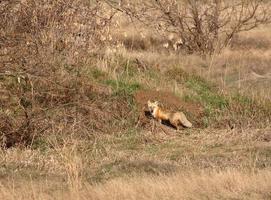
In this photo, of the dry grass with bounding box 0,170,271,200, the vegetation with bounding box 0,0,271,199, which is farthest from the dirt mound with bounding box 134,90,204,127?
the dry grass with bounding box 0,170,271,200

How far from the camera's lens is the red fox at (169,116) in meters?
10.6

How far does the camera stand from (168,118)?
10.6 metres

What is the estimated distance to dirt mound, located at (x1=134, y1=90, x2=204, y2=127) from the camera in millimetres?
11031

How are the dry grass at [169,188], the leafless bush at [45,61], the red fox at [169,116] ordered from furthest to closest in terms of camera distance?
the red fox at [169,116]
the leafless bush at [45,61]
the dry grass at [169,188]

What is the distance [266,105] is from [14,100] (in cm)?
424

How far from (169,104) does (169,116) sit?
0.88m

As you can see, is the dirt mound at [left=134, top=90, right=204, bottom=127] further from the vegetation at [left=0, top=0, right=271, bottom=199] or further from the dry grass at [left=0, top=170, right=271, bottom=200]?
the dry grass at [left=0, top=170, right=271, bottom=200]

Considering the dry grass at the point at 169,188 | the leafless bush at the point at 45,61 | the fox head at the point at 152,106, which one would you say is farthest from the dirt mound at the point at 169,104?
the dry grass at the point at 169,188

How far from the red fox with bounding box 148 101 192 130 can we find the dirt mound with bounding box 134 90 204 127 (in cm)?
18

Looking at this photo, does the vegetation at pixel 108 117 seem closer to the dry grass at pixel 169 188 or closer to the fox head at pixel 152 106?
the dry grass at pixel 169 188

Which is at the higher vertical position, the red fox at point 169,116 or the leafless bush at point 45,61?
the leafless bush at point 45,61

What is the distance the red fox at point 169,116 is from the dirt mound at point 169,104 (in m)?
0.18

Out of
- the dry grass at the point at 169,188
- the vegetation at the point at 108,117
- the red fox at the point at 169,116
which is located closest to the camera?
the dry grass at the point at 169,188

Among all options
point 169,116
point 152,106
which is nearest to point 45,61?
point 152,106
